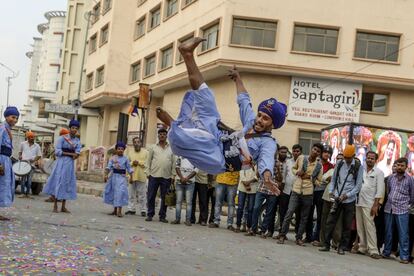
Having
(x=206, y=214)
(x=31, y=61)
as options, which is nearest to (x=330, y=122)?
(x=206, y=214)

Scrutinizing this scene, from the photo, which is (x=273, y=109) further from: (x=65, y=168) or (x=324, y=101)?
(x=324, y=101)

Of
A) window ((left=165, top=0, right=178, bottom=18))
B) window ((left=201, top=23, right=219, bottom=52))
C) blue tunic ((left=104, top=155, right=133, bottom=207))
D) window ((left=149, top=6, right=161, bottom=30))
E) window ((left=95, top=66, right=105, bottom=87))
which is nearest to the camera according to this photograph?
blue tunic ((left=104, top=155, right=133, bottom=207))

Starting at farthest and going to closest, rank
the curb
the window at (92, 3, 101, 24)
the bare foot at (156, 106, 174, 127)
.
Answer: the window at (92, 3, 101, 24)
the curb
the bare foot at (156, 106, 174, 127)

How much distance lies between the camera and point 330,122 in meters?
24.7

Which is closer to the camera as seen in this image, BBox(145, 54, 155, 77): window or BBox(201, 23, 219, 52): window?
BBox(201, 23, 219, 52): window

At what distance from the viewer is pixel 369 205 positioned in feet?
35.7

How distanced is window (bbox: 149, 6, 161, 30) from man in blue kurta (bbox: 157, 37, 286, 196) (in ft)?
90.3

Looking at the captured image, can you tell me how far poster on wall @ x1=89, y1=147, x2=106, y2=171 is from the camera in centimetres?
2981

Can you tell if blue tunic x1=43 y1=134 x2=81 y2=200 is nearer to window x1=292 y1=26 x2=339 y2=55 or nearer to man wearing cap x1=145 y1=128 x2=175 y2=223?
man wearing cap x1=145 y1=128 x2=175 y2=223

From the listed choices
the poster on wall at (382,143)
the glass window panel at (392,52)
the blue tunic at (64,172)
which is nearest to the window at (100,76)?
the glass window panel at (392,52)

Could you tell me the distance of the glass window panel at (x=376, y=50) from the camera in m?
24.5

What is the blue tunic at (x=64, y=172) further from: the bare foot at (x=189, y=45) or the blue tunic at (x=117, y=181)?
the bare foot at (x=189, y=45)

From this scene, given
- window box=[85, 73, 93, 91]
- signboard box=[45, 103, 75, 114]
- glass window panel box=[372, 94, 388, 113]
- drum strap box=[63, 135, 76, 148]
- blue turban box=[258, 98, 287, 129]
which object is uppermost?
window box=[85, 73, 93, 91]

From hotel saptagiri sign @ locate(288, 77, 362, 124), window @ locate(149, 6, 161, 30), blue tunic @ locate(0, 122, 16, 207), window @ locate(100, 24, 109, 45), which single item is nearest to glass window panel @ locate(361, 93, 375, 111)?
hotel saptagiri sign @ locate(288, 77, 362, 124)
